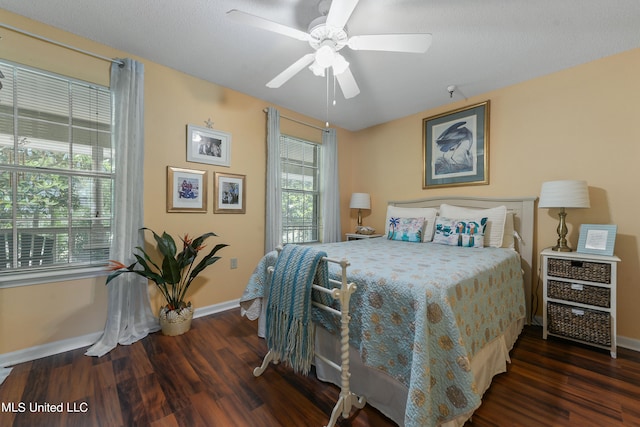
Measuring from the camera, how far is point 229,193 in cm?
303

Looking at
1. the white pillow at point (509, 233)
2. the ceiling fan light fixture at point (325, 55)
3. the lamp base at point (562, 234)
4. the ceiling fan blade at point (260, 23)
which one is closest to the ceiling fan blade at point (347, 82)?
the ceiling fan light fixture at point (325, 55)

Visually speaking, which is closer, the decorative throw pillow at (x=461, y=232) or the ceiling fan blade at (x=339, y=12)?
the ceiling fan blade at (x=339, y=12)

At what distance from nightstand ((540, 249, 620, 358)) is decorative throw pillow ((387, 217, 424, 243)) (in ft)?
3.68

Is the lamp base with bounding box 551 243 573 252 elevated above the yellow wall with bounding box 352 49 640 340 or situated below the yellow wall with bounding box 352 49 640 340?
below

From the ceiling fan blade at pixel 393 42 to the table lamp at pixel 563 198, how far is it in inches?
69.2

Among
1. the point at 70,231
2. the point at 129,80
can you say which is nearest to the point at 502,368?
the point at 70,231

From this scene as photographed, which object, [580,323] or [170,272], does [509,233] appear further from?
[170,272]

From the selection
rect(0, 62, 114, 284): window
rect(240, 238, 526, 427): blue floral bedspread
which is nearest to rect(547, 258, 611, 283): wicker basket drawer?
rect(240, 238, 526, 427): blue floral bedspread

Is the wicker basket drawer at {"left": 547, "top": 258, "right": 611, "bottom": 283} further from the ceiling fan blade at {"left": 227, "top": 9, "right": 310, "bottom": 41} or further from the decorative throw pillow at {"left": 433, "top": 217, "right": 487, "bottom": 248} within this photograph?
the ceiling fan blade at {"left": 227, "top": 9, "right": 310, "bottom": 41}

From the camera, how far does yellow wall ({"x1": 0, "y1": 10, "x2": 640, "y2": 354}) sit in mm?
2031

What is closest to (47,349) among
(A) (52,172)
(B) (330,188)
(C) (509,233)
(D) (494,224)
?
(A) (52,172)

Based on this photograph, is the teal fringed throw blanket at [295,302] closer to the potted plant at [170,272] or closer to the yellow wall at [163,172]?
the potted plant at [170,272]

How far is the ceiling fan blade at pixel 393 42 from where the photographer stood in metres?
1.58

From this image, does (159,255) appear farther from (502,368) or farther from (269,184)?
(502,368)
